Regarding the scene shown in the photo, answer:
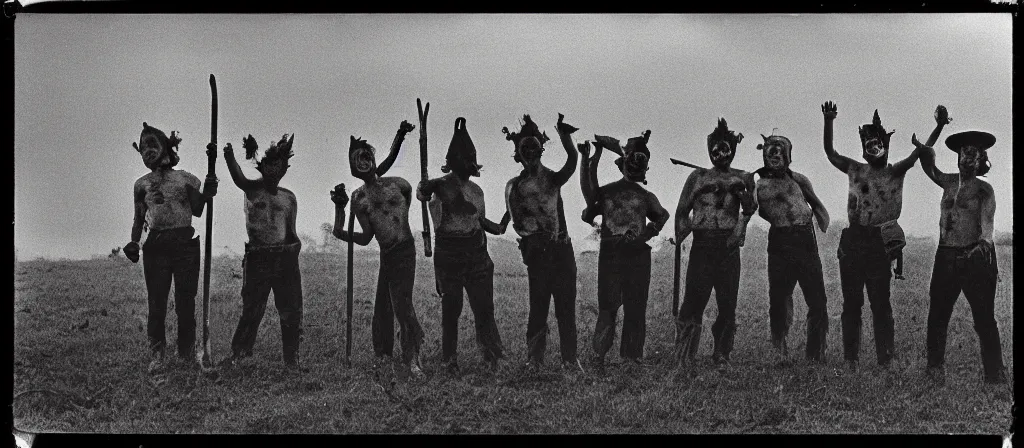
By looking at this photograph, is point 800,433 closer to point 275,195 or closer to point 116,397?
point 275,195

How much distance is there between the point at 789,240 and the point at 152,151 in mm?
5253

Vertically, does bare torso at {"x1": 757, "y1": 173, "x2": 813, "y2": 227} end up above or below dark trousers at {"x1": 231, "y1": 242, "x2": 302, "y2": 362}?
above

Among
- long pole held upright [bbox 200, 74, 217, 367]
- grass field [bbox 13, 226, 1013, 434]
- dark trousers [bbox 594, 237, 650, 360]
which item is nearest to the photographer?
grass field [bbox 13, 226, 1013, 434]

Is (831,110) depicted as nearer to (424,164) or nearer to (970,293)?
(970,293)

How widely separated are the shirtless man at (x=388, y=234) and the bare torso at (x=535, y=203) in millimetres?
854

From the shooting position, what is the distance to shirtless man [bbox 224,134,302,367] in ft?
24.7

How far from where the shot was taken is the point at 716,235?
7.61 meters

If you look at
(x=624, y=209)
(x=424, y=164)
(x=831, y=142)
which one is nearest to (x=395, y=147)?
(x=424, y=164)

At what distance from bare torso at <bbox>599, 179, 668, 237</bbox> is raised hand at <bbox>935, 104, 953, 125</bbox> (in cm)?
240

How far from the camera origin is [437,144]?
24.9 feet

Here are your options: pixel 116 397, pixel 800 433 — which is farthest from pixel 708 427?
pixel 116 397

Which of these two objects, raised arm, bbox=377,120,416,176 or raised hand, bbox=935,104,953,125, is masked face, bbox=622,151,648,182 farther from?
raised hand, bbox=935,104,953,125

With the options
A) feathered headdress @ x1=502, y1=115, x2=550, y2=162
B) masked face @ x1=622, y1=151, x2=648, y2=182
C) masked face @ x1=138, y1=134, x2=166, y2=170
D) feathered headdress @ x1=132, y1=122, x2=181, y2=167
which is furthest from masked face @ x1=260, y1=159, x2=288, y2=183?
masked face @ x1=622, y1=151, x2=648, y2=182

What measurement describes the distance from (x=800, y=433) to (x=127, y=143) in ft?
19.4
